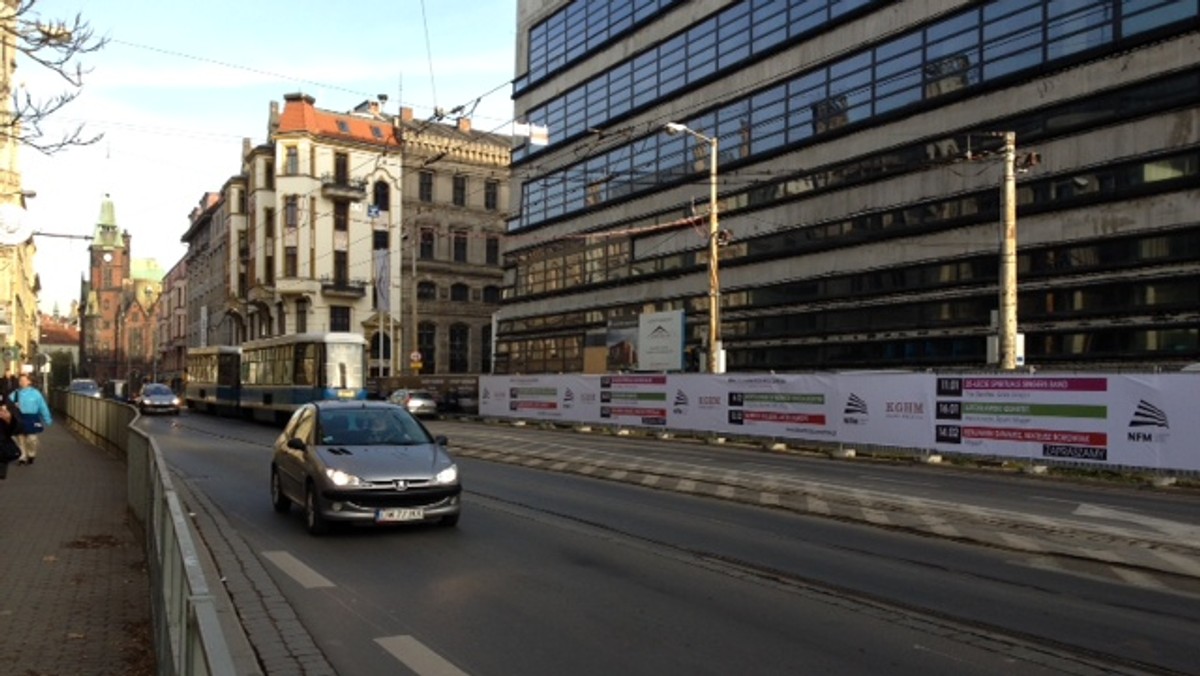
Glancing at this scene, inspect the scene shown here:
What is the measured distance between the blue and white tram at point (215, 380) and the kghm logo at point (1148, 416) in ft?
108

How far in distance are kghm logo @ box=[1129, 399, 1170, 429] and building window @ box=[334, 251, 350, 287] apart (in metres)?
55.4

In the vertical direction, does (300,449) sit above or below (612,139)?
below

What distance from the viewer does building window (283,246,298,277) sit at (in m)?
64.6

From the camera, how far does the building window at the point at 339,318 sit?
65.3 meters

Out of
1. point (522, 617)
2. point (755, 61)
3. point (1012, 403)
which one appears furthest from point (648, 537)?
point (755, 61)

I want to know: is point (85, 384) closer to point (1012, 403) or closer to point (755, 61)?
point (755, 61)

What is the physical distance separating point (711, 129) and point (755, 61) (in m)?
3.96

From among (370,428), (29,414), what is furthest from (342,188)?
(370,428)

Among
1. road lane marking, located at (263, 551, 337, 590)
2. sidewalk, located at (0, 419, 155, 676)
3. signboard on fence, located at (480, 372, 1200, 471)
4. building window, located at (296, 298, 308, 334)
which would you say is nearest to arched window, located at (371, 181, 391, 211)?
building window, located at (296, 298, 308, 334)

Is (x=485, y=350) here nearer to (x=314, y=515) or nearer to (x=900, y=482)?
(x=900, y=482)

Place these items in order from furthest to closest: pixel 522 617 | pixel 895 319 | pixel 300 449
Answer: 1. pixel 895 319
2. pixel 300 449
3. pixel 522 617

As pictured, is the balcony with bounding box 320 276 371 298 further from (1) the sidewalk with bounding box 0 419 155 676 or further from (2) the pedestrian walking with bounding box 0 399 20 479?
(2) the pedestrian walking with bounding box 0 399 20 479

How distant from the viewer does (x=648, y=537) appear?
33.3 ft

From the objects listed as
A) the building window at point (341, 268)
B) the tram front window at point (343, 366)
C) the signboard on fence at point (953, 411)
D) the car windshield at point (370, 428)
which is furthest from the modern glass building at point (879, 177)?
the building window at point (341, 268)
